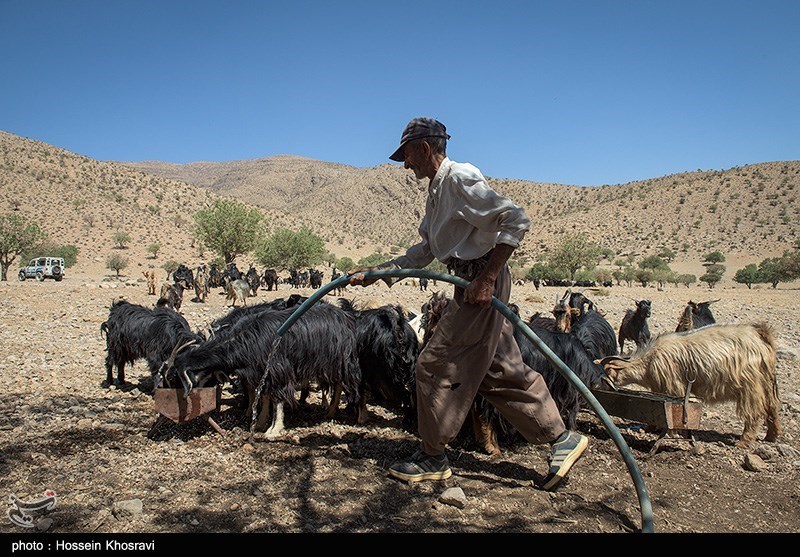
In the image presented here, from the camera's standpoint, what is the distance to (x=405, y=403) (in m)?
5.46

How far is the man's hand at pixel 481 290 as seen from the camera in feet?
11.0

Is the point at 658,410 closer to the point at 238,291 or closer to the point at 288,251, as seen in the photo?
the point at 238,291

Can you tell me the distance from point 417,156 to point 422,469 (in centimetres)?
Answer: 223

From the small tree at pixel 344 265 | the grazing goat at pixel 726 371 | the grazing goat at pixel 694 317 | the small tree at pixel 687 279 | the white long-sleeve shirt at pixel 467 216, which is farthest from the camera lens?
the small tree at pixel 344 265

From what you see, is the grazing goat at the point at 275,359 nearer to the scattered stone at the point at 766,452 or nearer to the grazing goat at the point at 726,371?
the grazing goat at the point at 726,371

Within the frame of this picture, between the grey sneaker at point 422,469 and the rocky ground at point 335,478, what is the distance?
0.06m

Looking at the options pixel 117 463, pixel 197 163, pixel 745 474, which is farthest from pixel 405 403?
pixel 197 163

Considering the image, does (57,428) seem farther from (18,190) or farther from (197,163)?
(197,163)

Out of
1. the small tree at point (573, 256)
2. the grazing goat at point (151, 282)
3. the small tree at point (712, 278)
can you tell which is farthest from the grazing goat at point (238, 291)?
the small tree at point (712, 278)

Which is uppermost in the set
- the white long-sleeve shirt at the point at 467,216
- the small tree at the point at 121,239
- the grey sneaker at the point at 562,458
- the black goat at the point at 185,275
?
the small tree at the point at 121,239

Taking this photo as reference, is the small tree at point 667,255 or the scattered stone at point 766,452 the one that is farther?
the small tree at point 667,255

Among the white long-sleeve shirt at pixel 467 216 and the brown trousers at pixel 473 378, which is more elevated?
the white long-sleeve shirt at pixel 467 216

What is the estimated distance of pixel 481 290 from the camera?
132 inches
